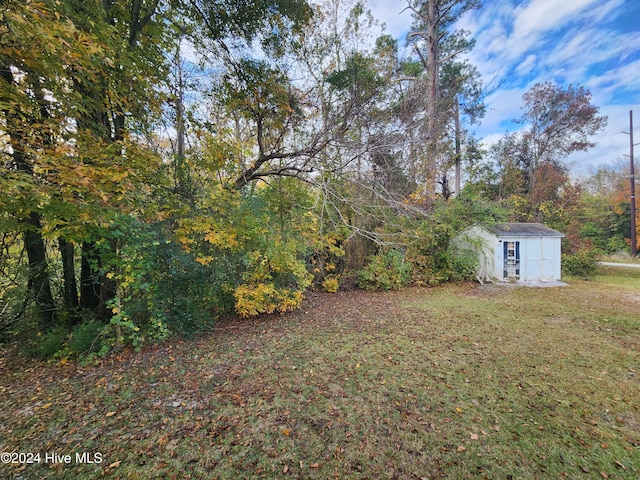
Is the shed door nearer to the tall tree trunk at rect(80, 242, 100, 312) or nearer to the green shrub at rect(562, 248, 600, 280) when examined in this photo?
the green shrub at rect(562, 248, 600, 280)

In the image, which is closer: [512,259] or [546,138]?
[512,259]

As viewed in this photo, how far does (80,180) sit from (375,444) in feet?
11.6

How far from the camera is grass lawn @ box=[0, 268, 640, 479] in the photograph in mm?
1828

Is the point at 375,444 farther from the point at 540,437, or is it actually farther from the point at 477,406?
the point at 540,437

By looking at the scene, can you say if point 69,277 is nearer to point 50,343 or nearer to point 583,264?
point 50,343

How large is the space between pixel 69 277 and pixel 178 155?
2.60 metres

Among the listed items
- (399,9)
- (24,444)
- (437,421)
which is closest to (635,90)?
(399,9)

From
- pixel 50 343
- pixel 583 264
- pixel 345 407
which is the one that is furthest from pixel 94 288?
pixel 583 264

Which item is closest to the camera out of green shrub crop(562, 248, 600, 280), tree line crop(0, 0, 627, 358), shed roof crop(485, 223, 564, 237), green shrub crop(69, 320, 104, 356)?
tree line crop(0, 0, 627, 358)

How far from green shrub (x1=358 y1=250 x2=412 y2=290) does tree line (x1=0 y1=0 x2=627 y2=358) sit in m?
0.13

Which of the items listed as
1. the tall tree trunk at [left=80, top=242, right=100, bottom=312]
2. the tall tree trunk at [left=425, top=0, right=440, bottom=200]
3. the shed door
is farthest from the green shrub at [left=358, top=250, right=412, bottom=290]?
the tall tree trunk at [left=80, top=242, right=100, bottom=312]

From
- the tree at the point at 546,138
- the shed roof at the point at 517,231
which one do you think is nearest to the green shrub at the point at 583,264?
the shed roof at the point at 517,231

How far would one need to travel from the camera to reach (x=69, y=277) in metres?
4.11

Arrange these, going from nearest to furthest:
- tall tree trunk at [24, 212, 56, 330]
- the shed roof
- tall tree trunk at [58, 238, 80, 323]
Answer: tall tree trunk at [24, 212, 56, 330] → tall tree trunk at [58, 238, 80, 323] → the shed roof
